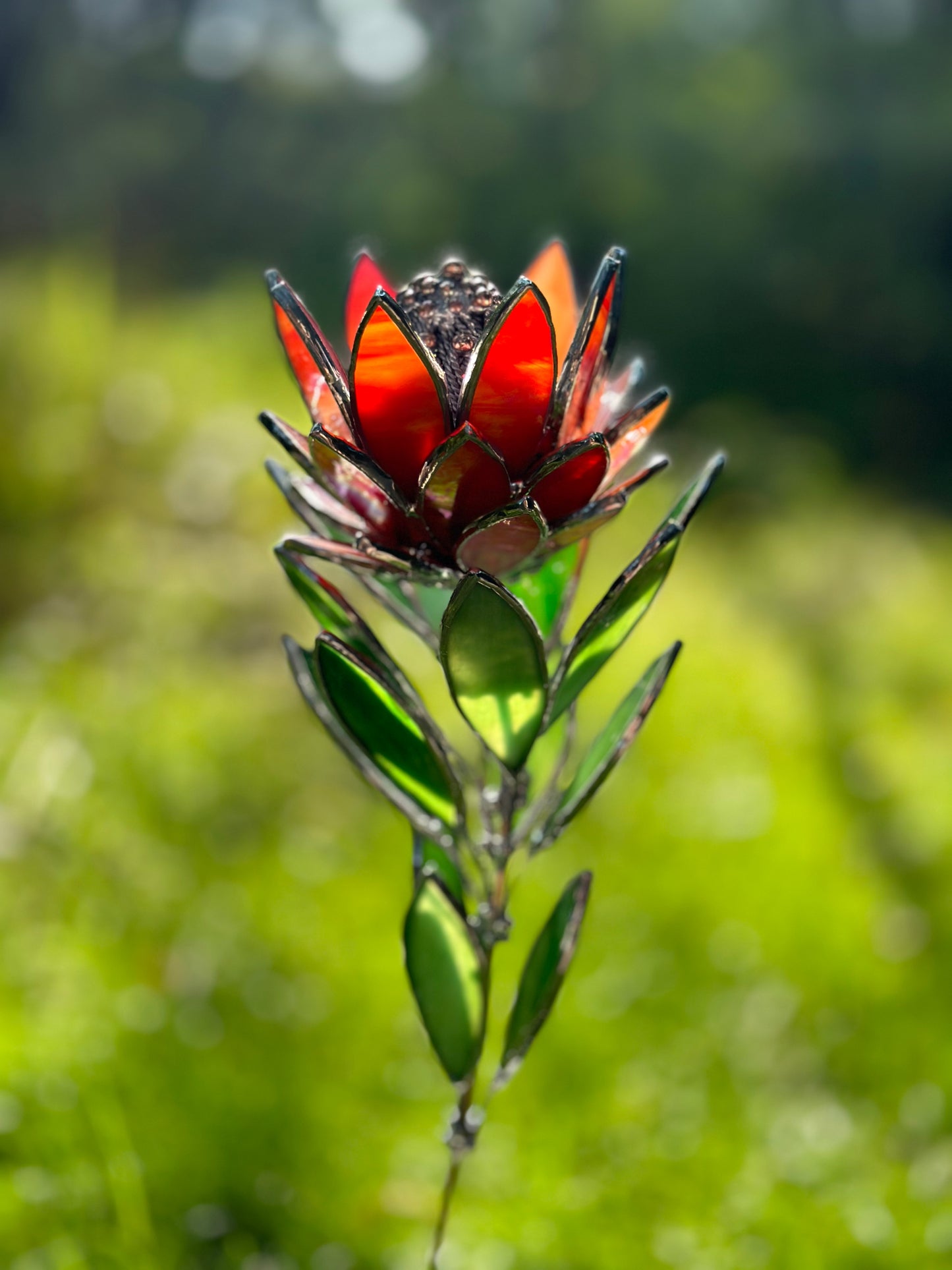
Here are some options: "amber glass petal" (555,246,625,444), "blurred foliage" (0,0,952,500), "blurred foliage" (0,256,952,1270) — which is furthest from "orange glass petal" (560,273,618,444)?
"blurred foliage" (0,0,952,500)

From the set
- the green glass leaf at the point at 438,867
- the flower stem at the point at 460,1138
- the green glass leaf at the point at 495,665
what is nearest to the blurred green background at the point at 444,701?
the flower stem at the point at 460,1138

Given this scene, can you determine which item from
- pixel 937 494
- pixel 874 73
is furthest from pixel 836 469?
pixel 874 73

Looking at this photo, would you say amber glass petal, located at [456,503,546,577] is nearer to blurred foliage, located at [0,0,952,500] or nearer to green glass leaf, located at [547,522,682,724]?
green glass leaf, located at [547,522,682,724]

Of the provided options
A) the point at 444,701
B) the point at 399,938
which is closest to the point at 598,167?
the point at 444,701

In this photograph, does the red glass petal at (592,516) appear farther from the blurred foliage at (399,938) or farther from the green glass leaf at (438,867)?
the blurred foliage at (399,938)

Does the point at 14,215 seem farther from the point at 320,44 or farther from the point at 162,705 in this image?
the point at 162,705

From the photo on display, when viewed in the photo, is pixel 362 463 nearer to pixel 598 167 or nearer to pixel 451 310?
pixel 451 310
